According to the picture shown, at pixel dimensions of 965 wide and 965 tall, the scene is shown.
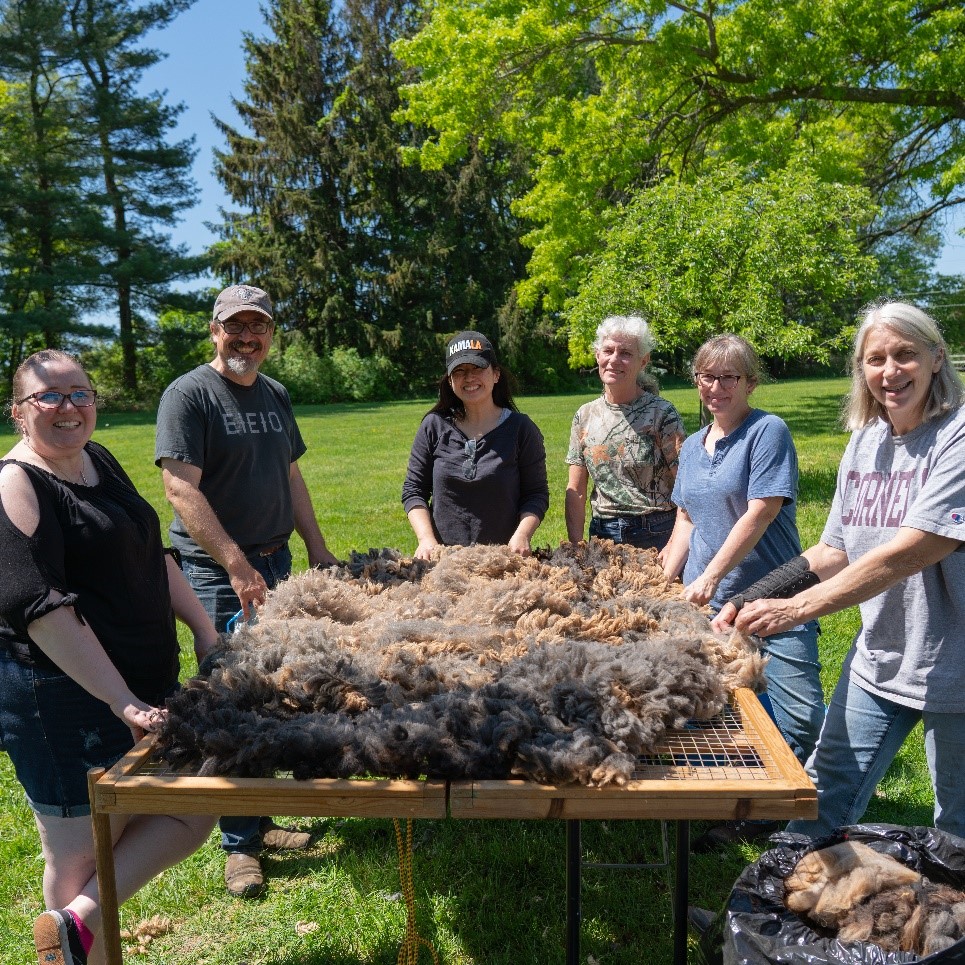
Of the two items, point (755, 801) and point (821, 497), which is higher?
point (755, 801)

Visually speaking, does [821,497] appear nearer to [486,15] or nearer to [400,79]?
[486,15]

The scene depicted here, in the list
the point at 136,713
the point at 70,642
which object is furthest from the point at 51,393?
the point at 136,713

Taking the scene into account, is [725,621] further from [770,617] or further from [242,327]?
[242,327]

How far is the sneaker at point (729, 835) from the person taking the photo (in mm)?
3428

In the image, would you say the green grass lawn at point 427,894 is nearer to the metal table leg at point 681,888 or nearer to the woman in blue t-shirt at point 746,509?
the metal table leg at point 681,888

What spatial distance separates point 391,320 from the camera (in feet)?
113

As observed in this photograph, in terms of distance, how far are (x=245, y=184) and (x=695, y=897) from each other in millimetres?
34885

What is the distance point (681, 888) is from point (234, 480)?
2228mm

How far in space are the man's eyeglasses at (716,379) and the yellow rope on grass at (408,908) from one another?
1.97m

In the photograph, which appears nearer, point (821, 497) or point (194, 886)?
Answer: point (194, 886)

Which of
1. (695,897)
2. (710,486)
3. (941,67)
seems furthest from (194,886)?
(941,67)

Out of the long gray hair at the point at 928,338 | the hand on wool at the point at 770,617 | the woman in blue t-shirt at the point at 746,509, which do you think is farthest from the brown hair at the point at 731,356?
the hand on wool at the point at 770,617

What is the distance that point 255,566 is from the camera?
11.5ft

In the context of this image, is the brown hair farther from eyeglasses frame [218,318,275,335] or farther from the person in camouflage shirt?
eyeglasses frame [218,318,275,335]
